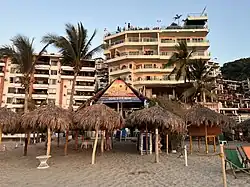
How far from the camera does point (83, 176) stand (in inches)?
317

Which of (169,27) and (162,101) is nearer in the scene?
(162,101)

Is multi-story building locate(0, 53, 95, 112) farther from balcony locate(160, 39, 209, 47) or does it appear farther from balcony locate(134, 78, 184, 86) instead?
balcony locate(160, 39, 209, 47)

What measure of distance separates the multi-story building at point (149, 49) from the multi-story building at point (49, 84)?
676cm

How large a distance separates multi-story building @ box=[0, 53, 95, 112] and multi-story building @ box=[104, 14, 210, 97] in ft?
22.2

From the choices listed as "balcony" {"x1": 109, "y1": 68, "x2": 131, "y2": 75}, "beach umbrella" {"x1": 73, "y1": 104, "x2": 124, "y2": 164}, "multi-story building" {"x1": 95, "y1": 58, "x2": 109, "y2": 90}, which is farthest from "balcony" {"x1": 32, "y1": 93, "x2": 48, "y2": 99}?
"beach umbrella" {"x1": 73, "y1": 104, "x2": 124, "y2": 164}

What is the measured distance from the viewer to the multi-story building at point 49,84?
44.2m

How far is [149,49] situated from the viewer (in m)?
43.0

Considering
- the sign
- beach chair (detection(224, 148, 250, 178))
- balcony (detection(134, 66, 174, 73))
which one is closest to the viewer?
beach chair (detection(224, 148, 250, 178))

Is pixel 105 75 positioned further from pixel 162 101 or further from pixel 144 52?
pixel 162 101

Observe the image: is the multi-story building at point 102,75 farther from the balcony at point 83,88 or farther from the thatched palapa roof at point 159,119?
the thatched palapa roof at point 159,119

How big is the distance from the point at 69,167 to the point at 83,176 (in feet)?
6.92

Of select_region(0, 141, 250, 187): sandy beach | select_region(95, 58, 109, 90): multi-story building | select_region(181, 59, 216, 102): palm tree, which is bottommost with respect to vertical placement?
select_region(0, 141, 250, 187): sandy beach

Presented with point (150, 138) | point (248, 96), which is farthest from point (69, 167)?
point (248, 96)

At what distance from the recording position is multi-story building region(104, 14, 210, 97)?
40.9 metres
